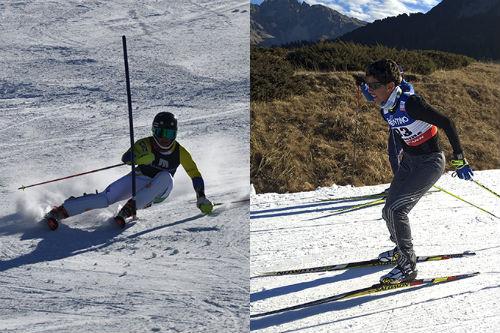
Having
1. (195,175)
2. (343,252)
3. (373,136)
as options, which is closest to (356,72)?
(373,136)

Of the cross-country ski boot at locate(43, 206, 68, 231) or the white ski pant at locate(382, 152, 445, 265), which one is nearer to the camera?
the cross-country ski boot at locate(43, 206, 68, 231)

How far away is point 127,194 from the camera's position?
188 centimetres

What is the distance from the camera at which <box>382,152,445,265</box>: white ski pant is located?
2.32 metres

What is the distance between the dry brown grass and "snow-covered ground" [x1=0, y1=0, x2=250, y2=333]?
314 centimetres

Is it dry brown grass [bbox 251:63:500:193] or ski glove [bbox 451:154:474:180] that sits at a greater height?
ski glove [bbox 451:154:474:180]

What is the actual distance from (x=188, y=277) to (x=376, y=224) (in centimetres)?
193

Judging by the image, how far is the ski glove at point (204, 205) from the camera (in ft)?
6.51

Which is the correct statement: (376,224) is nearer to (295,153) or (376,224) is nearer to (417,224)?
(417,224)

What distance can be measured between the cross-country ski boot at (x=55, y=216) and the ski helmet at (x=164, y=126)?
0.43 m

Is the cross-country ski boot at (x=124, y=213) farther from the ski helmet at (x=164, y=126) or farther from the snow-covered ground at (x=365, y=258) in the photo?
the snow-covered ground at (x=365, y=258)

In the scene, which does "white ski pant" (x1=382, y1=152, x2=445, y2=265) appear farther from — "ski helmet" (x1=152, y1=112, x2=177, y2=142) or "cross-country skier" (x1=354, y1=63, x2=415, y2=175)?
"ski helmet" (x1=152, y1=112, x2=177, y2=142)

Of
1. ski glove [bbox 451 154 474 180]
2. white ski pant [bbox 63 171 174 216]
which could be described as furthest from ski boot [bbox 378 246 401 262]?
white ski pant [bbox 63 171 174 216]

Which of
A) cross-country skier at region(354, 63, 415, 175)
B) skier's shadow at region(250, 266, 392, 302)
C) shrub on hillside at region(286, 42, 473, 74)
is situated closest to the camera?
cross-country skier at region(354, 63, 415, 175)

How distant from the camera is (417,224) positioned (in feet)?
11.3
